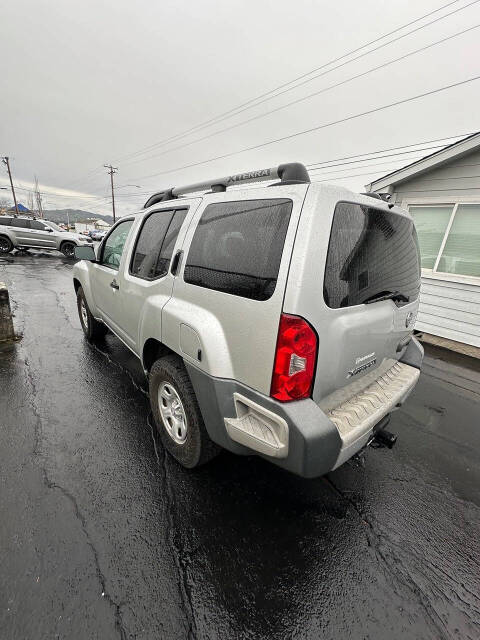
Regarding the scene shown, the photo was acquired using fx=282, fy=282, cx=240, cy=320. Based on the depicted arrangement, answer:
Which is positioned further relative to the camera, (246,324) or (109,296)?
(109,296)

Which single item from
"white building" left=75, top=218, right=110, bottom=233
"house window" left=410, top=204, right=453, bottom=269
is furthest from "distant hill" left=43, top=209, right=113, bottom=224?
"house window" left=410, top=204, right=453, bottom=269

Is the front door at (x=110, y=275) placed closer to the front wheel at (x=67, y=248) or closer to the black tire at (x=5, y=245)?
the front wheel at (x=67, y=248)

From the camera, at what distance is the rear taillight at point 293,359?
1422 millimetres

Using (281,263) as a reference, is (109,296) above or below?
below

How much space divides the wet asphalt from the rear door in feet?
3.49

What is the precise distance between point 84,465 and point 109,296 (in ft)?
6.13

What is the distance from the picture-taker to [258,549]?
5.64 ft

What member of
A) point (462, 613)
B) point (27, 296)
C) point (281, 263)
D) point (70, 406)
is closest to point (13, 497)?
point (70, 406)

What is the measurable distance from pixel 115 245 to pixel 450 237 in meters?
6.31

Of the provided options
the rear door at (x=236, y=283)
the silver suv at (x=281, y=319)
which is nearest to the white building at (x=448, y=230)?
the silver suv at (x=281, y=319)

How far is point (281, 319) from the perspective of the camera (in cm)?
142

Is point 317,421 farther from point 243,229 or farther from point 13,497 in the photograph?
point 13,497

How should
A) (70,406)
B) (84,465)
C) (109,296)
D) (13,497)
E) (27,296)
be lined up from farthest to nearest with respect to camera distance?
(27,296) < (109,296) < (70,406) < (84,465) < (13,497)

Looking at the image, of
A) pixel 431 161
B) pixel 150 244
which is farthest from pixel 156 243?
pixel 431 161
